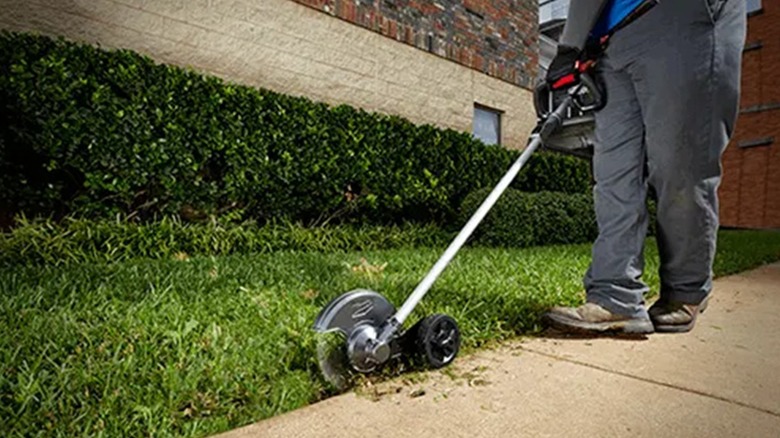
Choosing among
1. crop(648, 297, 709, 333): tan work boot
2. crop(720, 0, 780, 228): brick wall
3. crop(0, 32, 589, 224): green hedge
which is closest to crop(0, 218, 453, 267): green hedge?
crop(0, 32, 589, 224): green hedge

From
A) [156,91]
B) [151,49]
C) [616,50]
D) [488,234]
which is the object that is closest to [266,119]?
[156,91]

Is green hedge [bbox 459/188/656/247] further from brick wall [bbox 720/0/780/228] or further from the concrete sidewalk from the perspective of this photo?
brick wall [bbox 720/0/780/228]

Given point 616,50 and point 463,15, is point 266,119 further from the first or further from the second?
point 463,15

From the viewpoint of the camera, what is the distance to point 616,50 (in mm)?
1897

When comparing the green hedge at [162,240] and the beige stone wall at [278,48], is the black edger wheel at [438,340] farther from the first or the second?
the beige stone wall at [278,48]

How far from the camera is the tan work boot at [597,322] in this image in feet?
5.91

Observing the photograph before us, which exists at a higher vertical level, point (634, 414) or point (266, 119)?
point (266, 119)

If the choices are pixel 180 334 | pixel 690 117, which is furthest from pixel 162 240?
pixel 690 117

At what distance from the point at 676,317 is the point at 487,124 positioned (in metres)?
6.52

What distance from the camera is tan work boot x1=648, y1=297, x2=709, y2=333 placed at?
189cm

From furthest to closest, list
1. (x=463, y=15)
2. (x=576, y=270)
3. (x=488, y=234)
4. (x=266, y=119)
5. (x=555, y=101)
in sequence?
(x=463, y=15) → (x=488, y=234) → (x=266, y=119) → (x=576, y=270) → (x=555, y=101)

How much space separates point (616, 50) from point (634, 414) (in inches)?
55.9

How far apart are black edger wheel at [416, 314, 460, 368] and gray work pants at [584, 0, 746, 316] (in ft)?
2.69

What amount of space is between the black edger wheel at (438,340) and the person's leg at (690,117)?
3.36 ft
